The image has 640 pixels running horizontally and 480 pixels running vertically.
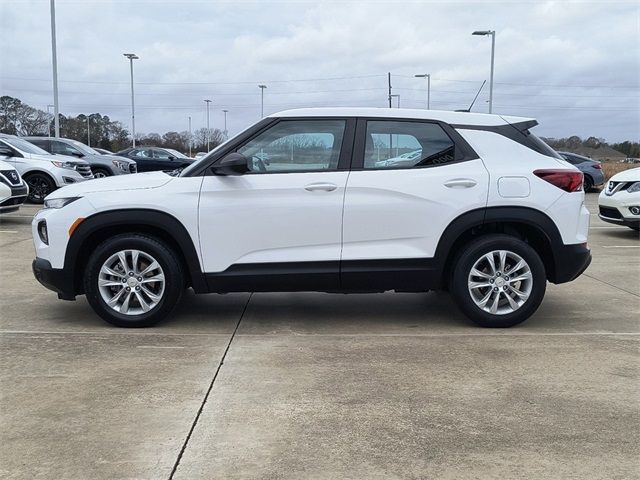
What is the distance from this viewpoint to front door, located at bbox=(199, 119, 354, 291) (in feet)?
16.1

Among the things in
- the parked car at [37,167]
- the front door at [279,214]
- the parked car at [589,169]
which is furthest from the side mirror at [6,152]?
the parked car at [589,169]

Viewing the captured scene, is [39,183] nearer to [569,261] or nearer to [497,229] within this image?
[497,229]

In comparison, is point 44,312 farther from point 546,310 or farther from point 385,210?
point 546,310

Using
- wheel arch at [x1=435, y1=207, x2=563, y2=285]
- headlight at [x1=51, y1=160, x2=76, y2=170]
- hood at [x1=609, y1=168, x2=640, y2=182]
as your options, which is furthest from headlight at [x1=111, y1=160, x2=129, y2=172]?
wheel arch at [x1=435, y1=207, x2=563, y2=285]

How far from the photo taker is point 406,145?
16.8 ft

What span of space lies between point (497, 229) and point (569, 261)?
65 centimetres

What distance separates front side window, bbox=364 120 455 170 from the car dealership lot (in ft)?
4.65

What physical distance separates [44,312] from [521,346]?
13.8 feet

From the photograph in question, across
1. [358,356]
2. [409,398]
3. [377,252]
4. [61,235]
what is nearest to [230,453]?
[409,398]

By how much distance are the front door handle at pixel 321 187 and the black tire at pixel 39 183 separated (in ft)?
38.0

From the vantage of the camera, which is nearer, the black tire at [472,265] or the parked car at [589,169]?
the black tire at [472,265]

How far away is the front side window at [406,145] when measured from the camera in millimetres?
5066

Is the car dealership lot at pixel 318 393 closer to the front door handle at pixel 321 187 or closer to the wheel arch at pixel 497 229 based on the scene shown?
the wheel arch at pixel 497 229

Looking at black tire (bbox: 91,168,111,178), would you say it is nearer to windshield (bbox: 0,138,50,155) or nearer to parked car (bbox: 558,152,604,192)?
windshield (bbox: 0,138,50,155)
